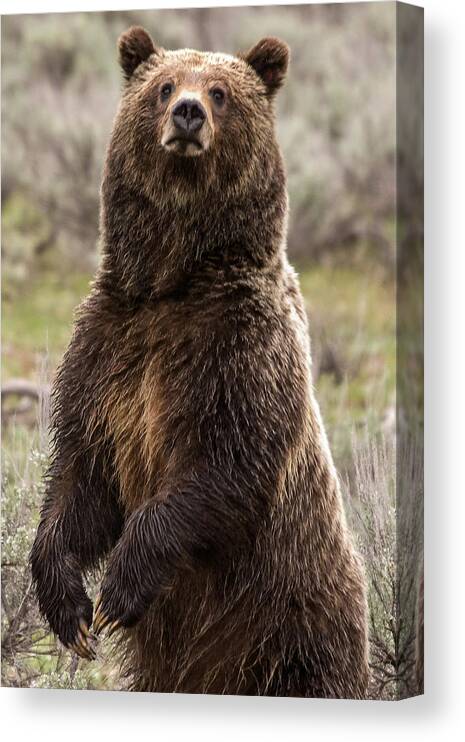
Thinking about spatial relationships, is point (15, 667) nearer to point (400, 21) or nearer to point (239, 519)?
point (239, 519)

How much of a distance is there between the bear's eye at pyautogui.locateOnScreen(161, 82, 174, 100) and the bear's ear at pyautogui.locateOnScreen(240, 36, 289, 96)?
0.39m

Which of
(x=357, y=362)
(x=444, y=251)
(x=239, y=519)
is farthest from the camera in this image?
(x=357, y=362)

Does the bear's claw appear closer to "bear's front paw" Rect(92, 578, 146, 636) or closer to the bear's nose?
"bear's front paw" Rect(92, 578, 146, 636)

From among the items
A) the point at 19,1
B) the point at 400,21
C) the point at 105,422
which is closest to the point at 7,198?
the point at 19,1

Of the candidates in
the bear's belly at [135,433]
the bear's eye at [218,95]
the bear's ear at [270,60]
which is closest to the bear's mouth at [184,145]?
the bear's eye at [218,95]

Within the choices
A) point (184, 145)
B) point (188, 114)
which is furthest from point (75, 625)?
point (188, 114)

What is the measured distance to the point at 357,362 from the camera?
7707 millimetres

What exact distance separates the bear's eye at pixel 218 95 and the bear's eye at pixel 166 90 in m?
0.16

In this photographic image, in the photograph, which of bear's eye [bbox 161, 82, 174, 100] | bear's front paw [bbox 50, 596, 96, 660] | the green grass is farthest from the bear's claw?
bear's eye [bbox 161, 82, 174, 100]

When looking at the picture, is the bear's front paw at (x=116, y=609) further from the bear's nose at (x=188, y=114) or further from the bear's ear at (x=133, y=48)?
the bear's ear at (x=133, y=48)

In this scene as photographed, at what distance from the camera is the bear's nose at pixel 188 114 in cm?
574

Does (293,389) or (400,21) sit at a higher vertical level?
(400,21)

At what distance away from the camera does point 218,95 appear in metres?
6.05

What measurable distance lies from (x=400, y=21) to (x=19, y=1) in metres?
1.85
